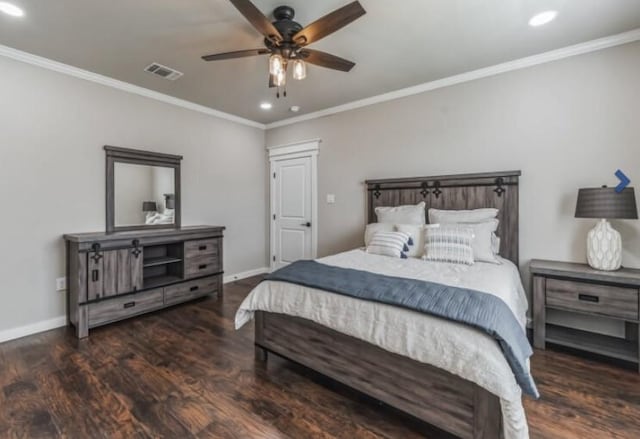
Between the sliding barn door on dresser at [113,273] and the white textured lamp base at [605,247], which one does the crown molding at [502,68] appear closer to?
the white textured lamp base at [605,247]

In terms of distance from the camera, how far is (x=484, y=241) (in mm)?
2773

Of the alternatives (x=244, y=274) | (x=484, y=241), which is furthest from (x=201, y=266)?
(x=484, y=241)

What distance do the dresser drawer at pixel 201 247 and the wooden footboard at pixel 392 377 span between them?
182 centimetres

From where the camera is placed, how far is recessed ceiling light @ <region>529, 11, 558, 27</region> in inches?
87.5

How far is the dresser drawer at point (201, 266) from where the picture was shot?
3.71 m

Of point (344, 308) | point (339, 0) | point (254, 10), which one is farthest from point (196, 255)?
point (339, 0)

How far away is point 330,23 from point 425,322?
188cm

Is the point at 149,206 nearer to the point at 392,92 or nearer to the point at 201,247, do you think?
the point at 201,247

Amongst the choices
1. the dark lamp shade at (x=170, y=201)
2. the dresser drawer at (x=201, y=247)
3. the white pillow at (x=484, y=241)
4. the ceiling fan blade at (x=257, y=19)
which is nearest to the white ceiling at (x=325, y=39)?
the ceiling fan blade at (x=257, y=19)

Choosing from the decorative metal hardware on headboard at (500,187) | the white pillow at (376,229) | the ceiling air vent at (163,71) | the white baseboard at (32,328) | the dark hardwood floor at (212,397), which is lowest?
the dark hardwood floor at (212,397)

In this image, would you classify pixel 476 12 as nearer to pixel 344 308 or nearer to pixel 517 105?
pixel 517 105

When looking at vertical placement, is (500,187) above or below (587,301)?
above

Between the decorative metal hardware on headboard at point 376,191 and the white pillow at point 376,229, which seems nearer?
the white pillow at point 376,229

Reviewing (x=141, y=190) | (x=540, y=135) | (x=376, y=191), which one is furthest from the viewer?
(x=376, y=191)
